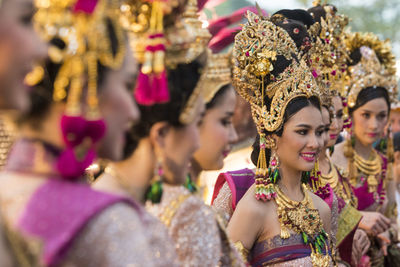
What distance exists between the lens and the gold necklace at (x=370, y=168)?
558 centimetres

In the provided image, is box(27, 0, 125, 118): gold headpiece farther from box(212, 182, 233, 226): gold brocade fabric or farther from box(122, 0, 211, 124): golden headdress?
box(212, 182, 233, 226): gold brocade fabric

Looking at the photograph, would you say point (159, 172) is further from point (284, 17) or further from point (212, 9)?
point (212, 9)

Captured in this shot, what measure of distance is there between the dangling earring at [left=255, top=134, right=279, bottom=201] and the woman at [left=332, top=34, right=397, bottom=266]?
7.17 ft

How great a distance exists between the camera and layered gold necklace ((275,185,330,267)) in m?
3.37

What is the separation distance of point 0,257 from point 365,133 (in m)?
4.83

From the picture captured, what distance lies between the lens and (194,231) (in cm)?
222

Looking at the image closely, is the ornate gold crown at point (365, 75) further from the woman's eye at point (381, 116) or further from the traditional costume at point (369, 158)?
the woman's eye at point (381, 116)

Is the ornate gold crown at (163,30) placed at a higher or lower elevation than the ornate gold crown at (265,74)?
higher

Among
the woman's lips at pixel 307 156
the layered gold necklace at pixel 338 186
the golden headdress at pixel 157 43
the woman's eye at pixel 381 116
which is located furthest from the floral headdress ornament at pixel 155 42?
the woman's eye at pixel 381 116

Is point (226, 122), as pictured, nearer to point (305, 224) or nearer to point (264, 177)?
point (264, 177)

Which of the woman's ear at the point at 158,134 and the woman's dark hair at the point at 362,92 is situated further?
the woman's dark hair at the point at 362,92

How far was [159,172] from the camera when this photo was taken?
1.94 metres

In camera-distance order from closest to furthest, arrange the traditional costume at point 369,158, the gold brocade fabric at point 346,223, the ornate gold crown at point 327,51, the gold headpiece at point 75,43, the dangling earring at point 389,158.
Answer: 1. the gold headpiece at point 75,43
2. the ornate gold crown at point 327,51
3. the gold brocade fabric at point 346,223
4. the traditional costume at point 369,158
5. the dangling earring at point 389,158

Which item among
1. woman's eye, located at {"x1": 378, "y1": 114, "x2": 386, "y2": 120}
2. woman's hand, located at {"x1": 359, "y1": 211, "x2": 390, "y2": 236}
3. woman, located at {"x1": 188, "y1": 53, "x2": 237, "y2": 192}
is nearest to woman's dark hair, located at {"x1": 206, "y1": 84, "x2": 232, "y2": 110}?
woman, located at {"x1": 188, "y1": 53, "x2": 237, "y2": 192}
